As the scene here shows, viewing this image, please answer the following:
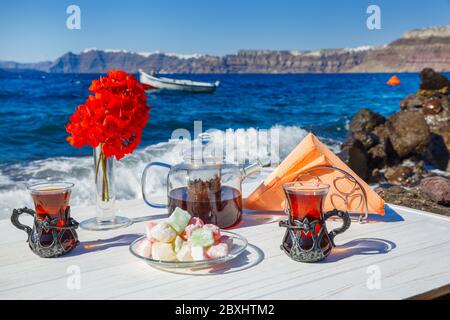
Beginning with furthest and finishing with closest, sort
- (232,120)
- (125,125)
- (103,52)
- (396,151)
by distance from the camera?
1. (103,52)
2. (232,120)
3. (396,151)
4. (125,125)

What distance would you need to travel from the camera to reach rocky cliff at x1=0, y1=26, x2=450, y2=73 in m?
77.8

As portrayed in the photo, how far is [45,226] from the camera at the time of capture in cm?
111

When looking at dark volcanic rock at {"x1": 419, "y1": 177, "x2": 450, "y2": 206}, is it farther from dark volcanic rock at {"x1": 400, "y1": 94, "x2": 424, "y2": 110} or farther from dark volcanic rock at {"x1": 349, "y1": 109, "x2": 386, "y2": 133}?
dark volcanic rock at {"x1": 400, "y1": 94, "x2": 424, "y2": 110}

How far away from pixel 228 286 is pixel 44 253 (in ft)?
1.52

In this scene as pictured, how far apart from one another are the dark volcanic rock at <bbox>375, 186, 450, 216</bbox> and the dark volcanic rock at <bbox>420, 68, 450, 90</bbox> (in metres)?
6.85

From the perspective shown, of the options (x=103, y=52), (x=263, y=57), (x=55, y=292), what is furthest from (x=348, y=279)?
(x=103, y=52)

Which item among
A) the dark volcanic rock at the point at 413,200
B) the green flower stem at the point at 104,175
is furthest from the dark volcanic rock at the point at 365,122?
the green flower stem at the point at 104,175

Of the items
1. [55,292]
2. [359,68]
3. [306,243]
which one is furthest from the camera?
[359,68]

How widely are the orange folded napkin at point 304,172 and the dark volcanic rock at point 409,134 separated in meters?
5.67

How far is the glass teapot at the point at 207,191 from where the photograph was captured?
4.30 feet

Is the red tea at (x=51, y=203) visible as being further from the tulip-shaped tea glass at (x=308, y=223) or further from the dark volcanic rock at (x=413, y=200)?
the dark volcanic rock at (x=413, y=200)

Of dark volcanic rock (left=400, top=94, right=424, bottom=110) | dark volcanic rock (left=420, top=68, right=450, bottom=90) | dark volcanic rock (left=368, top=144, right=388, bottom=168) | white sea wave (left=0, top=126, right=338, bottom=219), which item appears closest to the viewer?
white sea wave (left=0, top=126, right=338, bottom=219)

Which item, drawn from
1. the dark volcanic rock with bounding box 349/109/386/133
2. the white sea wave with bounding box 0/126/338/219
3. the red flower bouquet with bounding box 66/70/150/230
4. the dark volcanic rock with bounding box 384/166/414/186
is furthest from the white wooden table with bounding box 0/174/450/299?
the dark volcanic rock with bounding box 349/109/386/133

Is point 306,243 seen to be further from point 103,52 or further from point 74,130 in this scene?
point 103,52
